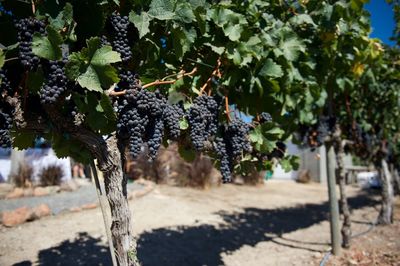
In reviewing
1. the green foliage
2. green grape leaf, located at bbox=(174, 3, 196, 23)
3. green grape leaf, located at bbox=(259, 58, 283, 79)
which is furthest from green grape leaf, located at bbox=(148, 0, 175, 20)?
green grape leaf, located at bbox=(259, 58, 283, 79)

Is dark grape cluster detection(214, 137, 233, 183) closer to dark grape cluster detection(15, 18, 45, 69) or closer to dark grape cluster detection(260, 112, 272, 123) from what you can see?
dark grape cluster detection(260, 112, 272, 123)

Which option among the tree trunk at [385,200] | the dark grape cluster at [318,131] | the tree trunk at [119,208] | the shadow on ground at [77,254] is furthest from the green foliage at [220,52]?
the tree trunk at [385,200]

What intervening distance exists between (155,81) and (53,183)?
828 centimetres

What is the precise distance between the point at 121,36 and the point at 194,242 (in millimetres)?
4266

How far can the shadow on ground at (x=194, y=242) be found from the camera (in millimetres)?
4688

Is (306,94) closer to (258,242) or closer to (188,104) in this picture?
(188,104)

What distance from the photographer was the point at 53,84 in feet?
5.87

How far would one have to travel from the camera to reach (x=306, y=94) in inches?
157

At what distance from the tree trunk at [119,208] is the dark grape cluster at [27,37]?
71cm

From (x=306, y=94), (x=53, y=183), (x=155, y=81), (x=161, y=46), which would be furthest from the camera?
(x=53, y=183)

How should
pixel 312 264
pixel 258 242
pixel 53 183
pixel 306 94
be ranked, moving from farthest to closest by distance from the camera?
pixel 53 183 → pixel 258 242 → pixel 312 264 → pixel 306 94

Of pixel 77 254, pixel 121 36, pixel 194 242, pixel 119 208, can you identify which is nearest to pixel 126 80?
pixel 121 36

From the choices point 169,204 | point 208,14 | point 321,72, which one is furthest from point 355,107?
point 208,14

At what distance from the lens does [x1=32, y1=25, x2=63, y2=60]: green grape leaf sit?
5.53 feet
